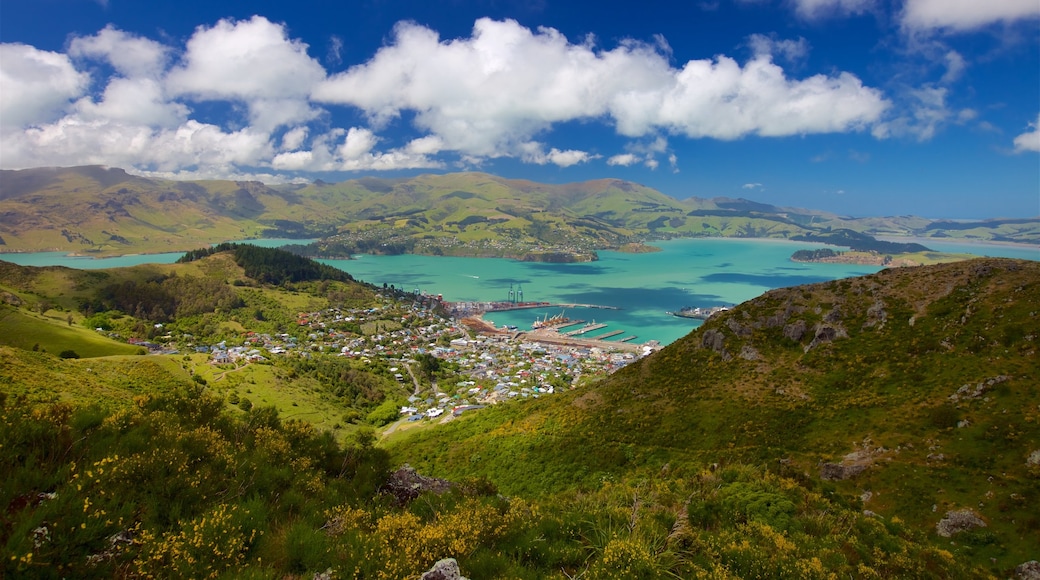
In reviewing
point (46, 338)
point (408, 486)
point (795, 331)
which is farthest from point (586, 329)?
point (408, 486)

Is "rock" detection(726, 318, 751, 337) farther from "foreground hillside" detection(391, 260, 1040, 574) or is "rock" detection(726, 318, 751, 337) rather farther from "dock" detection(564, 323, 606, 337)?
"dock" detection(564, 323, 606, 337)

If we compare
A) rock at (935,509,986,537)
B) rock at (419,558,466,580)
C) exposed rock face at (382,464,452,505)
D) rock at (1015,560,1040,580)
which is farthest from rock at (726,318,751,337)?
rock at (419,558,466,580)

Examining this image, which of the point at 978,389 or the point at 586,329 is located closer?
the point at 978,389

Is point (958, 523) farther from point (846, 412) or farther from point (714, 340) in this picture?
point (714, 340)

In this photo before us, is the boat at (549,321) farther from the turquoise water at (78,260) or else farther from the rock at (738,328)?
the turquoise water at (78,260)

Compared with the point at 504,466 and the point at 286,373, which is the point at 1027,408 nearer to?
the point at 504,466

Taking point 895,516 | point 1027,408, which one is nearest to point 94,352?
point 895,516
